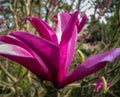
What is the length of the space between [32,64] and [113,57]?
16cm

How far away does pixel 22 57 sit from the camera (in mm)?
645

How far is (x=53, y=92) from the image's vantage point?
668 mm

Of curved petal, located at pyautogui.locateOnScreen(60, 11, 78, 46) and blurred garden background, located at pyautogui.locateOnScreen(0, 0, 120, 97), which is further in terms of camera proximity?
blurred garden background, located at pyautogui.locateOnScreen(0, 0, 120, 97)

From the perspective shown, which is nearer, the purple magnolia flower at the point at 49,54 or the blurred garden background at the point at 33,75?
the purple magnolia flower at the point at 49,54

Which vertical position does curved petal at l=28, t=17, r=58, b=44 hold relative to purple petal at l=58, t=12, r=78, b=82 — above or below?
above

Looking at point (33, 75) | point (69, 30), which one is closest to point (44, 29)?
point (69, 30)

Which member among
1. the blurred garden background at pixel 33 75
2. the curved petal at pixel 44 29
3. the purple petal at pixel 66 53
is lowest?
the blurred garden background at pixel 33 75

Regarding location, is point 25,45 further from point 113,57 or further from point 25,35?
point 113,57

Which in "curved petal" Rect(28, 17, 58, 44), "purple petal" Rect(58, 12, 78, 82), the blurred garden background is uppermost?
"curved petal" Rect(28, 17, 58, 44)

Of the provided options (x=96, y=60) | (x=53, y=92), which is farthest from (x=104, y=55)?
(x=53, y=92)

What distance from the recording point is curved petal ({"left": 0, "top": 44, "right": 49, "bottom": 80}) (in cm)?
63

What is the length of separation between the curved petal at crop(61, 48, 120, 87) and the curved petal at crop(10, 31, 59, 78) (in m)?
0.04

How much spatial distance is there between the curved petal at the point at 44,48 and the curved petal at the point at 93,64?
4 centimetres

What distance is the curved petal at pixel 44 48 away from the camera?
645 mm
